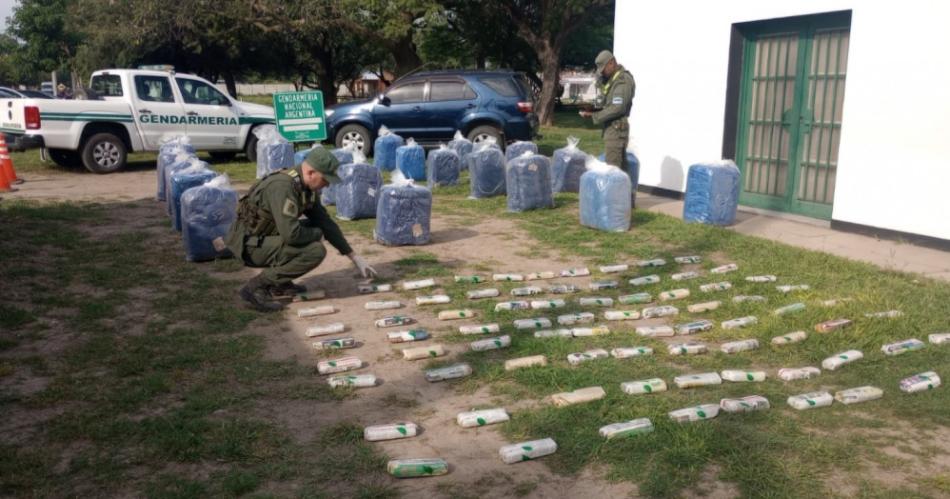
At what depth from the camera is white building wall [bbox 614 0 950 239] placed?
768 cm

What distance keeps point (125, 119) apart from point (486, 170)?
6831mm

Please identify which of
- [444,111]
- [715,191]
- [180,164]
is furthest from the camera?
[444,111]

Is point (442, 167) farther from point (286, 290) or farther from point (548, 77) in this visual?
point (548, 77)

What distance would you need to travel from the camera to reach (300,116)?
442 inches

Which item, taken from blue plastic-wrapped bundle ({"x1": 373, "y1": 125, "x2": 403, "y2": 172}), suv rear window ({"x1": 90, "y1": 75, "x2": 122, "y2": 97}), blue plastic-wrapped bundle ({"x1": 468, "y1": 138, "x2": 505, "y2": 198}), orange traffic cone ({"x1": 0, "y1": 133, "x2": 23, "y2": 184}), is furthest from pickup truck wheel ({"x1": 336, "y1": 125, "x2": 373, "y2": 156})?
orange traffic cone ({"x1": 0, "y1": 133, "x2": 23, "y2": 184})

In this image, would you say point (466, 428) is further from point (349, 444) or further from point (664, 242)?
point (664, 242)

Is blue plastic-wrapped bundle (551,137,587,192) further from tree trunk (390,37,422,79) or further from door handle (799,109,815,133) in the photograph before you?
tree trunk (390,37,422,79)

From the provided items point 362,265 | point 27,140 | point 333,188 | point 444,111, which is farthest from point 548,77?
point 362,265

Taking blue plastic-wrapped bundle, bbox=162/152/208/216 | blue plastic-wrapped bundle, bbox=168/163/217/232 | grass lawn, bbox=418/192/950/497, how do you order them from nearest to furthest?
grass lawn, bbox=418/192/950/497, blue plastic-wrapped bundle, bbox=168/163/217/232, blue plastic-wrapped bundle, bbox=162/152/208/216

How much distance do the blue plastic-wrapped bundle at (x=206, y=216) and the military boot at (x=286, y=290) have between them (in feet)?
4.58

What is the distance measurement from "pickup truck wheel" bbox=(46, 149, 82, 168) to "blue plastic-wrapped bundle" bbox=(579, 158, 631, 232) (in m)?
9.86

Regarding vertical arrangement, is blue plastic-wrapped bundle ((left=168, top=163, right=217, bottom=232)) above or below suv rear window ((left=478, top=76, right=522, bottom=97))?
below

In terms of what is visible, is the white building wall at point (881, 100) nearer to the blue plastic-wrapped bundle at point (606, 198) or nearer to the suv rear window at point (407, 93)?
the blue plastic-wrapped bundle at point (606, 198)

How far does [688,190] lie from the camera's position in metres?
9.22
